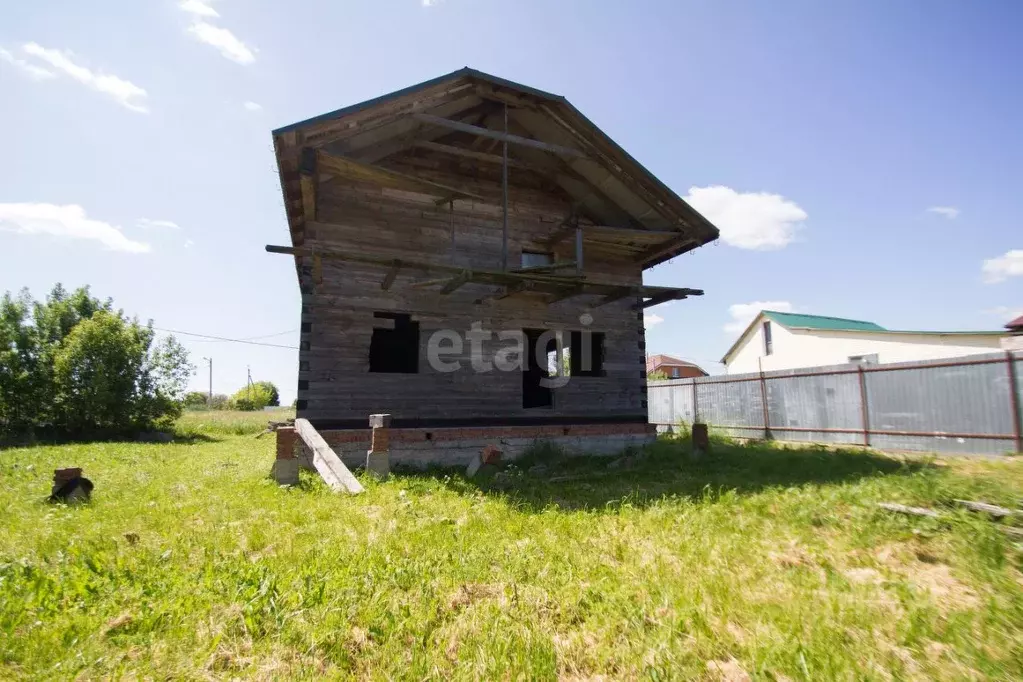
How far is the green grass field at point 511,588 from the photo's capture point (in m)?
2.74

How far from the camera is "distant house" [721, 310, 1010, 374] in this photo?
72.9 feet

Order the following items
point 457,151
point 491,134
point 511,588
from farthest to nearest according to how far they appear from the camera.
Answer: point 457,151
point 491,134
point 511,588

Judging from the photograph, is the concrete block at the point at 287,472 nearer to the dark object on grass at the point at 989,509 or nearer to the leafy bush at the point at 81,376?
the dark object on grass at the point at 989,509

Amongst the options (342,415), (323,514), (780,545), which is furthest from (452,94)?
(780,545)

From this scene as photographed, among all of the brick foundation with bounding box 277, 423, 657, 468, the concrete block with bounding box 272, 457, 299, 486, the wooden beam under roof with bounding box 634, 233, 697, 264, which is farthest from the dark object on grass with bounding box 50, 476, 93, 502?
the wooden beam under roof with bounding box 634, 233, 697, 264

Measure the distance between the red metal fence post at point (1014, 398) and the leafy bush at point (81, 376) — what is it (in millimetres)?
30629

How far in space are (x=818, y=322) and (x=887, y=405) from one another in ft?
65.3

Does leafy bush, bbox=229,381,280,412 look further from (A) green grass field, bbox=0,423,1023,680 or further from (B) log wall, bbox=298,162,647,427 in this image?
(A) green grass field, bbox=0,423,1023,680

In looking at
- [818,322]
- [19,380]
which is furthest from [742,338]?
[19,380]

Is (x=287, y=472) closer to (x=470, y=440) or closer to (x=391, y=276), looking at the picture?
(x=470, y=440)

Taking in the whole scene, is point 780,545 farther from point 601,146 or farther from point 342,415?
point 601,146

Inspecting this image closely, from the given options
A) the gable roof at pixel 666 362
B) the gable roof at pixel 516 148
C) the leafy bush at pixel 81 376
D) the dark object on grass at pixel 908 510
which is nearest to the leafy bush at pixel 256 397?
the leafy bush at pixel 81 376

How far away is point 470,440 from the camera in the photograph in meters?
10.1

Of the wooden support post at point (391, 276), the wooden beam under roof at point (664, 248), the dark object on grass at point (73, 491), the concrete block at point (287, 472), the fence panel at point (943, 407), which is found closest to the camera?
the dark object on grass at point (73, 491)
